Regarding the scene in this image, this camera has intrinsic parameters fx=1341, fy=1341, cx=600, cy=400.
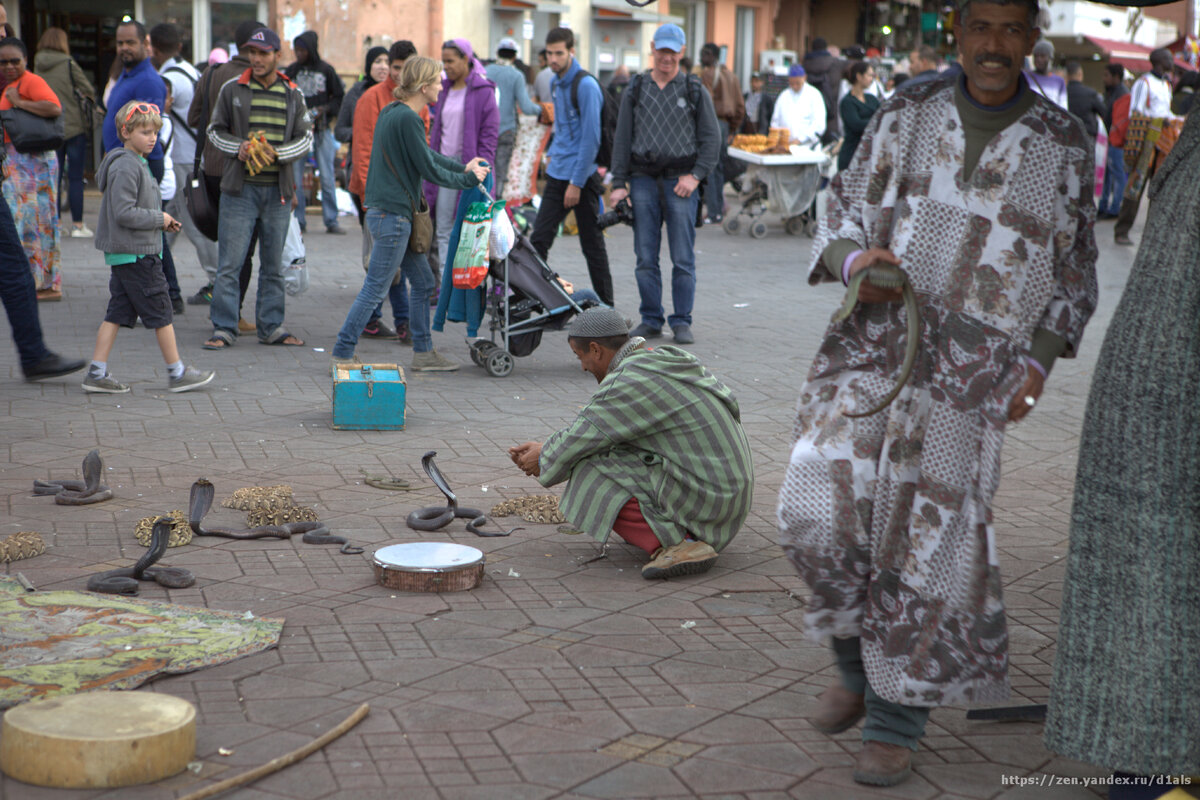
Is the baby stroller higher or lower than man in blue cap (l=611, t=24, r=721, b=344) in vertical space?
lower

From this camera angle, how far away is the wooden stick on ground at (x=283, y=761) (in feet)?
9.85

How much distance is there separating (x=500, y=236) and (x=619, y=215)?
64.0 inches

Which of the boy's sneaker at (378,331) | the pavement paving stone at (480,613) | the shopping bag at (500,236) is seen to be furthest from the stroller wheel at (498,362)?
the boy's sneaker at (378,331)

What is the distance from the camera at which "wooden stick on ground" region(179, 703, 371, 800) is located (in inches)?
118

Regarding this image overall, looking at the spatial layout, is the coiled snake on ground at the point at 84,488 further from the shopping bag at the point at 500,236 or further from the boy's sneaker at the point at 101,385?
the shopping bag at the point at 500,236

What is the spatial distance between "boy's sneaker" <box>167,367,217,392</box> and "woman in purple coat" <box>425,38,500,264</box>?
8.54 feet

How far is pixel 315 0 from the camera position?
1914 cm

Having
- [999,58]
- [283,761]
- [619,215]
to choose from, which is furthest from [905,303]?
[619,215]

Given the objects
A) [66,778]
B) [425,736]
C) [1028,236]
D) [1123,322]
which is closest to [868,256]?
[1028,236]

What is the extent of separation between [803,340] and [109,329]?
16.4 ft

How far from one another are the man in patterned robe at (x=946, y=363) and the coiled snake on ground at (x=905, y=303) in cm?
2

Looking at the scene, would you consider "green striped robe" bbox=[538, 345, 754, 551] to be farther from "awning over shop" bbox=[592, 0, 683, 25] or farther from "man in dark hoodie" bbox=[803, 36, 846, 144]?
"awning over shop" bbox=[592, 0, 683, 25]

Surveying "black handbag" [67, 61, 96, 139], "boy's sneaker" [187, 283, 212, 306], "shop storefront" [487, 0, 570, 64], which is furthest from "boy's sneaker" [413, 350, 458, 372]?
"shop storefront" [487, 0, 570, 64]

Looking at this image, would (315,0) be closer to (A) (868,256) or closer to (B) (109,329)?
(B) (109,329)
